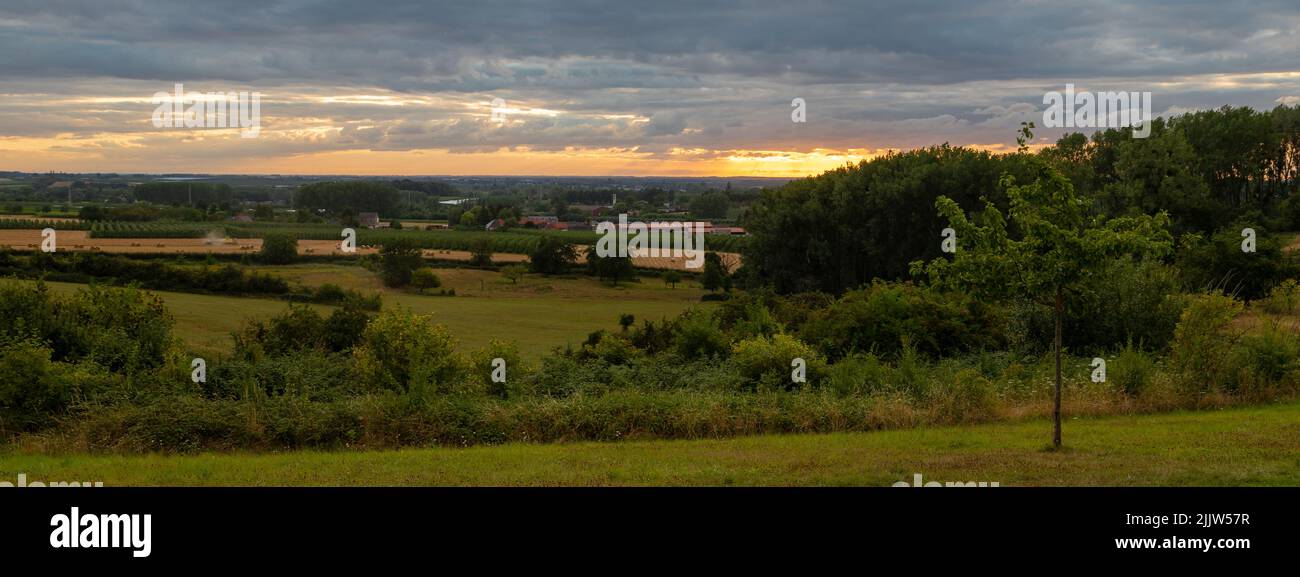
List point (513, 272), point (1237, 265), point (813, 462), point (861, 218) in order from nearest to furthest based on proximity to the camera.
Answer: point (813, 462) < point (1237, 265) < point (861, 218) < point (513, 272)

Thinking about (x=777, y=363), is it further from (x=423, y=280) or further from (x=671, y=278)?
(x=671, y=278)

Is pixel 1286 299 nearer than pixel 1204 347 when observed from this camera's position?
No

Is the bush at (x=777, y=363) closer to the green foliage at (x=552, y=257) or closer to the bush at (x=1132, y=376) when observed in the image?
the bush at (x=1132, y=376)

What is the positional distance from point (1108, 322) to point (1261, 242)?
78.8ft

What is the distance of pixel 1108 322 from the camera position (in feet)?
84.8

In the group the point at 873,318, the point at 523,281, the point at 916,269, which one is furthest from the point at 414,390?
the point at 523,281

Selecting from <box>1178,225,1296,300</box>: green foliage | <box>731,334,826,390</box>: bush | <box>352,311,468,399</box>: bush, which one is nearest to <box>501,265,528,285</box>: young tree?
<box>1178,225,1296,300</box>: green foliage

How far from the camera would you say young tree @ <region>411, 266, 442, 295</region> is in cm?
8081

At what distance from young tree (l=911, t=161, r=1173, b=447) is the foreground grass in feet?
4.73

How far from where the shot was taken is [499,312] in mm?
69188

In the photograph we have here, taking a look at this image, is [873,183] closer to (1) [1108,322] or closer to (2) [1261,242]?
(2) [1261,242]

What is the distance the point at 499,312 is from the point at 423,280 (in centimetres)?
1436

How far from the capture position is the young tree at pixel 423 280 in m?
80.8

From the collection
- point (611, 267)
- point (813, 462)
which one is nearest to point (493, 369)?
point (813, 462)
